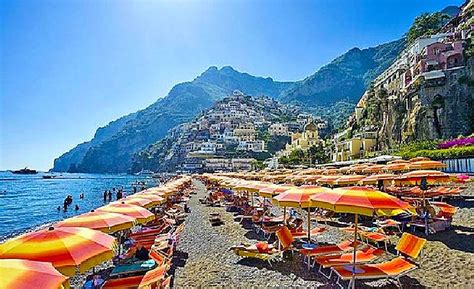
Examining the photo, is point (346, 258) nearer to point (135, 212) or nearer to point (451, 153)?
point (135, 212)

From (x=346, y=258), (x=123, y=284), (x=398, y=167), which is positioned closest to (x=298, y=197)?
(x=346, y=258)

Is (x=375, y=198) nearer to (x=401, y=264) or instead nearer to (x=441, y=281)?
(x=401, y=264)

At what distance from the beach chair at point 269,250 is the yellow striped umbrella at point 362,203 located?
8.16ft

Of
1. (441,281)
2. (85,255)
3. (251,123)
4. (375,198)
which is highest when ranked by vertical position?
(251,123)

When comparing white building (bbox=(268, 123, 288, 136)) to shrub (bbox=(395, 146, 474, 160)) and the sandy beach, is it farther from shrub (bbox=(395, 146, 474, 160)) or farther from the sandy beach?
the sandy beach

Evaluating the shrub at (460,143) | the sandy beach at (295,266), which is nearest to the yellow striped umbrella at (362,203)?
the sandy beach at (295,266)

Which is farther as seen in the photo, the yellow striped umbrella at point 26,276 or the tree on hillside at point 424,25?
the tree on hillside at point 424,25

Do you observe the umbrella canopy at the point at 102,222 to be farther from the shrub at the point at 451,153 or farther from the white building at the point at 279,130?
the white building at the point at 279,130

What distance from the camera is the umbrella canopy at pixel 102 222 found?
7.12 meters

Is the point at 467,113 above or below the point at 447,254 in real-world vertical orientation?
above

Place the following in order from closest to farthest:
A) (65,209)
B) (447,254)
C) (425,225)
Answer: (447,254), (425,225), (65,209)

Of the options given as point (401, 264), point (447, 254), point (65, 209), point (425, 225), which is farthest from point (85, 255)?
point (65, 209)

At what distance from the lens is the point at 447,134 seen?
3738cm

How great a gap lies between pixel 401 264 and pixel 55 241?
6.53m
